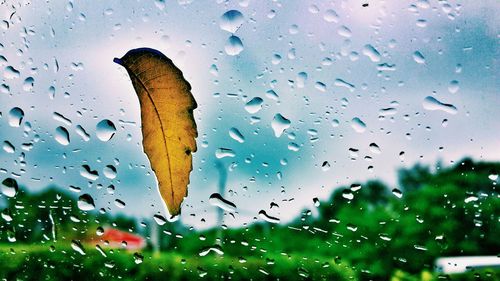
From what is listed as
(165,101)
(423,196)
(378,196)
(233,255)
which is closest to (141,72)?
(165,101)

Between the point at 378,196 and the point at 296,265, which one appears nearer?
the point at 296,265

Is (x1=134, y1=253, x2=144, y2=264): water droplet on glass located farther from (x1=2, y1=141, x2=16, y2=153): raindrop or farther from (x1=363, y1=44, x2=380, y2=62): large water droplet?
(x1=363, y1=44, x2=380, y2=62): large water droplet

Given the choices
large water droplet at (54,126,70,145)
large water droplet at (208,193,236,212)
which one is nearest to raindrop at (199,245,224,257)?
large water droplet at (208,193,236,212)

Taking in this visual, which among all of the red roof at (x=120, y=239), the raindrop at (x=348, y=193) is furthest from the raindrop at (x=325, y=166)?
the red roof at (x=120, y=239)

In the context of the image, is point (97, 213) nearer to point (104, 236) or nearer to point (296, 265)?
point (104, 236)

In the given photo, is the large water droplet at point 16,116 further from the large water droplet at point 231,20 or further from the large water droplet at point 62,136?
the large water droplet at point 231,20

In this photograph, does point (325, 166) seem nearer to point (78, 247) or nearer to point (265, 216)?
point (265, 216)
